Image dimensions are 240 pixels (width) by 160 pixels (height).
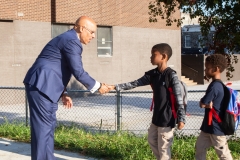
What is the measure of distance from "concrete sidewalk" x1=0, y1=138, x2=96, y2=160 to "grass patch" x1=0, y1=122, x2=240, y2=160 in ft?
0.53

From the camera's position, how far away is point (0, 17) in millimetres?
17000

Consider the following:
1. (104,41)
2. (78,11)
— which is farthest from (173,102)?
(104,41)

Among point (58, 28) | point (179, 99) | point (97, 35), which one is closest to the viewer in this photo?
point (179, 99)

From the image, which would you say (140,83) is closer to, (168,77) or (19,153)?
(168,77)

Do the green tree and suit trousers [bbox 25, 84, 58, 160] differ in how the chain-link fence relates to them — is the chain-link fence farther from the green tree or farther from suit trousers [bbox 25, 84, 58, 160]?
suit trousers [bbox 25, 84, 58, 160]

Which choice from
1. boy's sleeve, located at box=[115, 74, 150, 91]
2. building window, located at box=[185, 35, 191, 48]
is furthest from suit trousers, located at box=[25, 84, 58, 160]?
building window, located at box=[185, 35, 191, 48]

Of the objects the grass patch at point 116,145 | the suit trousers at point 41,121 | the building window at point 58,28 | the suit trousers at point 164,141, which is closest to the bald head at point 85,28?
the suit trousers at point 41,121

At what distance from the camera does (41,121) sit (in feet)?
15.8

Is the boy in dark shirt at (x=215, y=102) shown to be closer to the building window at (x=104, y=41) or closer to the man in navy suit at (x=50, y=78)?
the man in navy suit at (x=50, y=78)

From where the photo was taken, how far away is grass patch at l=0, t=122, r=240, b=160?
614 centimetres

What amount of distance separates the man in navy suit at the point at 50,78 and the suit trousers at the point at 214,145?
5.16ft

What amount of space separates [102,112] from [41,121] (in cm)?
947

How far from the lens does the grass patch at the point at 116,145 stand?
614 cm

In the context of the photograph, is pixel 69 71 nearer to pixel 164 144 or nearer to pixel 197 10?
pixel 164 144
